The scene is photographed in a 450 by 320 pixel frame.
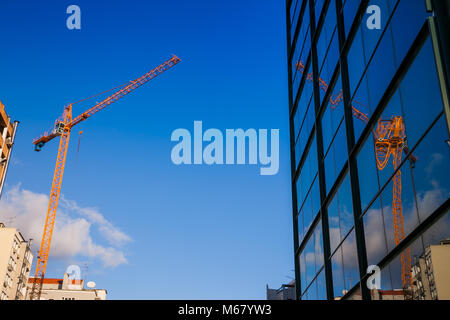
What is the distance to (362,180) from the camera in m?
18.4

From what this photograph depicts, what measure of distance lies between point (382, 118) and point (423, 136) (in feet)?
11.0

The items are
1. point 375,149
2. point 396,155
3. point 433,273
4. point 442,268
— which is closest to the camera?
point 442,268

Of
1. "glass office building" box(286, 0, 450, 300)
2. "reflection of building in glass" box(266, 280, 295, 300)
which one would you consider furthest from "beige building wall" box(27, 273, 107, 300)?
"glass office building" box(286, 0, 450, 300)

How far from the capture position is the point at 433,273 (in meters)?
12.3

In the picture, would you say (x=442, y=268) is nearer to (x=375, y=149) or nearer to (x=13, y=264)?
(x=375, y=149)

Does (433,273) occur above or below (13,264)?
below

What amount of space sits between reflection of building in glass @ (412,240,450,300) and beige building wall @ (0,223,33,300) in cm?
8746

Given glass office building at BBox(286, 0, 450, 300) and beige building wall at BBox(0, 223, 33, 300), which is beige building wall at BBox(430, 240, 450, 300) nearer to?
glass office building at BBox(286, 0, 450, 300)

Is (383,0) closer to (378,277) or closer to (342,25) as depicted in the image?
(342,25)

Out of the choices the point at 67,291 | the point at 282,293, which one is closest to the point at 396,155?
the point at 282,293

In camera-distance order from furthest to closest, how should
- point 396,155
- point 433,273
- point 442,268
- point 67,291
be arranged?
point 67,291, point 396,155, point 433,273, point 442,268

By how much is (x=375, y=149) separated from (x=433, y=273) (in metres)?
5.53

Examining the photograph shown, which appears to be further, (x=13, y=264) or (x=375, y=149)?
(x=13, y=264)
